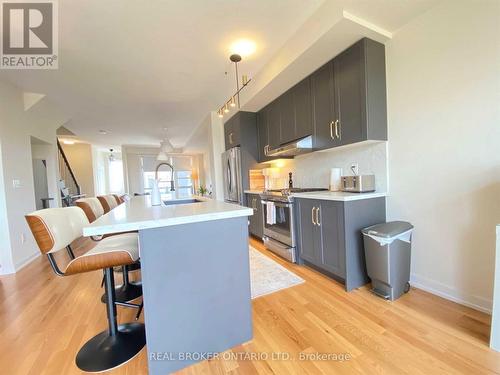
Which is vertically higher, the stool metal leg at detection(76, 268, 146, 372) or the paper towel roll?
the paper towel roll

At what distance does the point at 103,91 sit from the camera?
348 centimetres

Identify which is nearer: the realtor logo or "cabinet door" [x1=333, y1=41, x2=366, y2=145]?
the realtor logo

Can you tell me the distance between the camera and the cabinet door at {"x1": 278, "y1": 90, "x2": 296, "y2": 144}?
10.1 feet

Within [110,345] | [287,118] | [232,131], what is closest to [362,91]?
[287,118]

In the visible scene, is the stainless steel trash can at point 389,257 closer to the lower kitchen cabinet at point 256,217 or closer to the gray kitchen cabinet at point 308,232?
the gray kitchen cabinet at point 308,232

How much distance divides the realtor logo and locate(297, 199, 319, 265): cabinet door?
9.70 feet

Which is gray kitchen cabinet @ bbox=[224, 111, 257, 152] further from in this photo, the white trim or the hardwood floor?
the hardwood floor

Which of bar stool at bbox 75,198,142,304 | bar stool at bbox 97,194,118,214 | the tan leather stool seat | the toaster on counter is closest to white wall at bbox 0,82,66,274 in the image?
bar stool at bbox 97,194,118,214

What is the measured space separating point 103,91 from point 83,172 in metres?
5.53

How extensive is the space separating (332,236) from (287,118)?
1.87m

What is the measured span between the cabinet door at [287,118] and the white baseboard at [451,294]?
84.3 inches

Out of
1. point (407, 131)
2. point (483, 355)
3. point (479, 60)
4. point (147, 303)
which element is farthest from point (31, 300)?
point (479, 60)

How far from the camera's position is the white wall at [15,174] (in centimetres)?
283

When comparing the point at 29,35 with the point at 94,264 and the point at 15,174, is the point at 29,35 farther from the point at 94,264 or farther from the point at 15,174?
the point at 94,264
